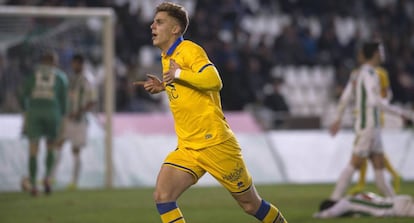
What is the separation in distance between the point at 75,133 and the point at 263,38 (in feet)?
28.5

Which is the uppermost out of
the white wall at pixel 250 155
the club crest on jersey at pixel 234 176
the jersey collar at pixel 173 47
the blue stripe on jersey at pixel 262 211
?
the jersey collar at pixel 173 47

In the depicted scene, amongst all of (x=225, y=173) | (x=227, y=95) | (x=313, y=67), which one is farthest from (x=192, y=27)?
(x=225, y=173)

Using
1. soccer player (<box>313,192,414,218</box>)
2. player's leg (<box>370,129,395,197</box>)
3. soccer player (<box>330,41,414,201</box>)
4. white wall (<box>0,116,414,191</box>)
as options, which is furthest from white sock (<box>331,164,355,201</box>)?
white wall (<box>0,116,414,191</box>)

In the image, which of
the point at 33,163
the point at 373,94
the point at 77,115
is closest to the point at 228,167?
the point at 373,94

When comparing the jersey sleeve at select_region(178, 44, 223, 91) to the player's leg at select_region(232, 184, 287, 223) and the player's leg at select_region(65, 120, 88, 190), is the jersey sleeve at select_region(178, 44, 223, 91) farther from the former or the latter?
the player's leg at select_region(65, 120, 88, 190)

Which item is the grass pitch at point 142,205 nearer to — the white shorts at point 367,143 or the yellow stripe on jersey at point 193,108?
the white shorts at point 367,143

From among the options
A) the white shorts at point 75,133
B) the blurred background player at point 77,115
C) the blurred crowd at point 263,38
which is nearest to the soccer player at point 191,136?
the blurred background player at point 77,115

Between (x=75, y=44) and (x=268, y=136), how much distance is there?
4085 mm

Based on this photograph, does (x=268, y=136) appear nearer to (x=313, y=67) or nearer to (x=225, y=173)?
(x=313, y=67)

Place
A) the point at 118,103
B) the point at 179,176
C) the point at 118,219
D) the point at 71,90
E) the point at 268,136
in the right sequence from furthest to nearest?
the point at 118,103
the point at 268,136
the point at 71,90
the point at 118,219
the point at 179,176

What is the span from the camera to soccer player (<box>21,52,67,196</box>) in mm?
15422

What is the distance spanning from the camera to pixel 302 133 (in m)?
19.5

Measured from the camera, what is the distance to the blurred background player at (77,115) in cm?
1709

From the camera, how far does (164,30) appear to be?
7.92 metres
